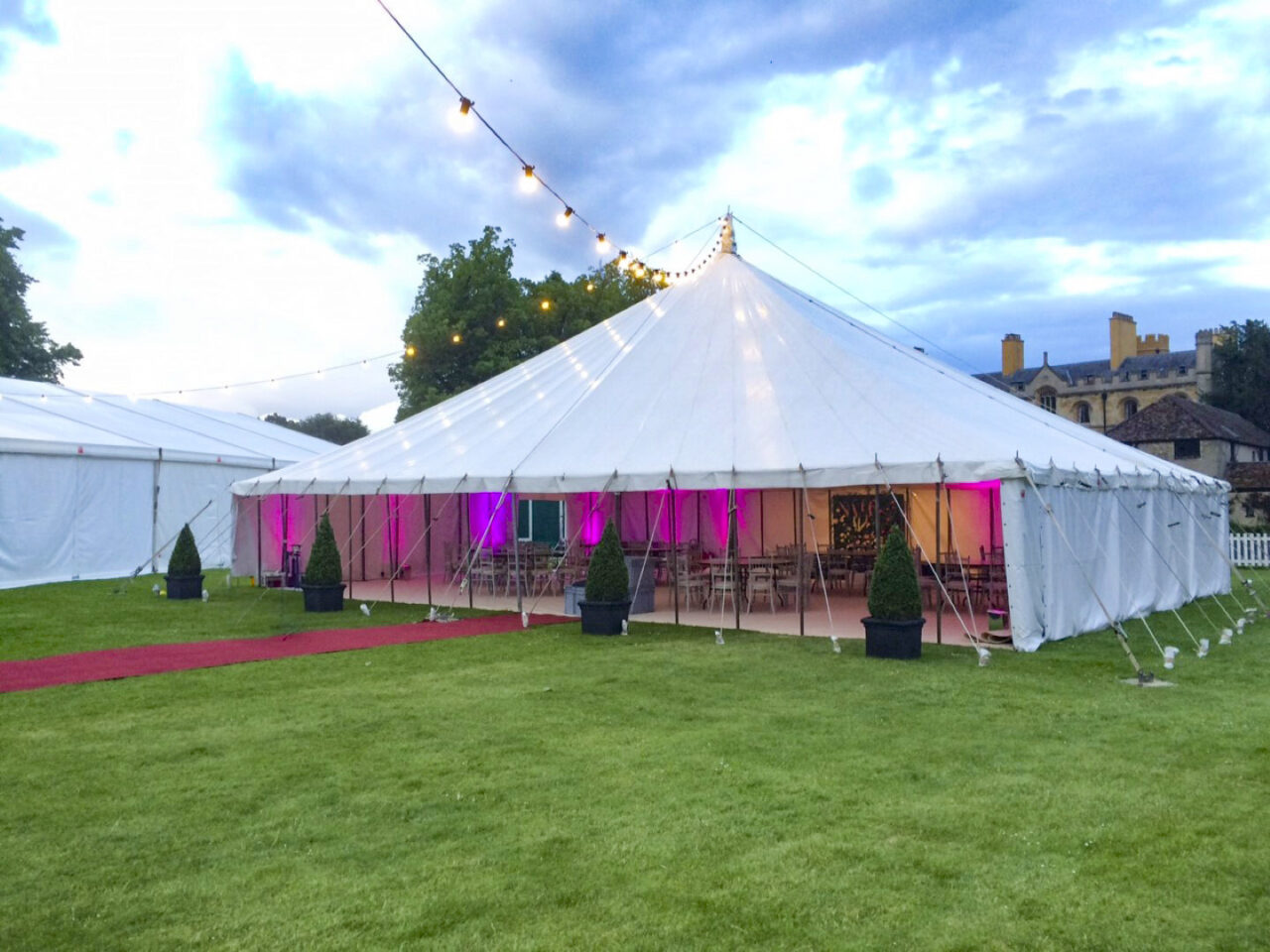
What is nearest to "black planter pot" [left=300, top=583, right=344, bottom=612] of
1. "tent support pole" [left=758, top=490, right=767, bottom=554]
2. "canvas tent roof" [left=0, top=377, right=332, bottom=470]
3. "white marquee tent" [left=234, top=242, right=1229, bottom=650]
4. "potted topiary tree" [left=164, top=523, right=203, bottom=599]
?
"white marquee tent" [left=234, top=242, right=1229, bottom=650]

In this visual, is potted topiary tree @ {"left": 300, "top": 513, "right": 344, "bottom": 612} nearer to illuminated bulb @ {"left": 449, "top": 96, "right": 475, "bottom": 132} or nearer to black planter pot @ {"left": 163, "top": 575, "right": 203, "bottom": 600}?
black planter pot @ {"left": 163, "top": 575, "right": 203, "bottom": 600}

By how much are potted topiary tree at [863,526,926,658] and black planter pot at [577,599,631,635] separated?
246 cm

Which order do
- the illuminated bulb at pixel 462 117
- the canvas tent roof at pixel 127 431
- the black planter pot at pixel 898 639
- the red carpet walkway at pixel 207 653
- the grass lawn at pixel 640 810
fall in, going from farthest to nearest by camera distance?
1. the canvas tent roof at pixel 127 431
2. the illuminated bulb at pixel 462 117
3. the black planter pot at pixel 898 639
4. the red carpet walkway at pixel 207 653
5. the grass lawn at pixel 640 810

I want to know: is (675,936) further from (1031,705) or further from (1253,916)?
(1031,705)

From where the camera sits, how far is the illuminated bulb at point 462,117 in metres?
7.62

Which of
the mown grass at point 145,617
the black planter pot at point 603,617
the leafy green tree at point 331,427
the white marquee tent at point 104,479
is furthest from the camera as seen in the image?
the leafy green tree at point 331,427

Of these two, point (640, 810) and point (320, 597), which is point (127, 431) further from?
point (640, 810)

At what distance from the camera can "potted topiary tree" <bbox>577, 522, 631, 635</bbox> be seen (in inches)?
352

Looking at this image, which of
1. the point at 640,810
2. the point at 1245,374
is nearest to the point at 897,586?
the point at 640,810

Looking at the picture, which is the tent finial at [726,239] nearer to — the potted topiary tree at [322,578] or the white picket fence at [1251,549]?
the potted topiary tree at [322,578]

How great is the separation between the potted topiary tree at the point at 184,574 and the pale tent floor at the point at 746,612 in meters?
1.92

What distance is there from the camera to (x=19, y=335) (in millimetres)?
27984

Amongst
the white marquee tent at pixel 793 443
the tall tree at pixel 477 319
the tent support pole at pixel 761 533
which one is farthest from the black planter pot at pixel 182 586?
the tall tree at pixel 477 319

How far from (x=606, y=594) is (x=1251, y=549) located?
51.1ft
